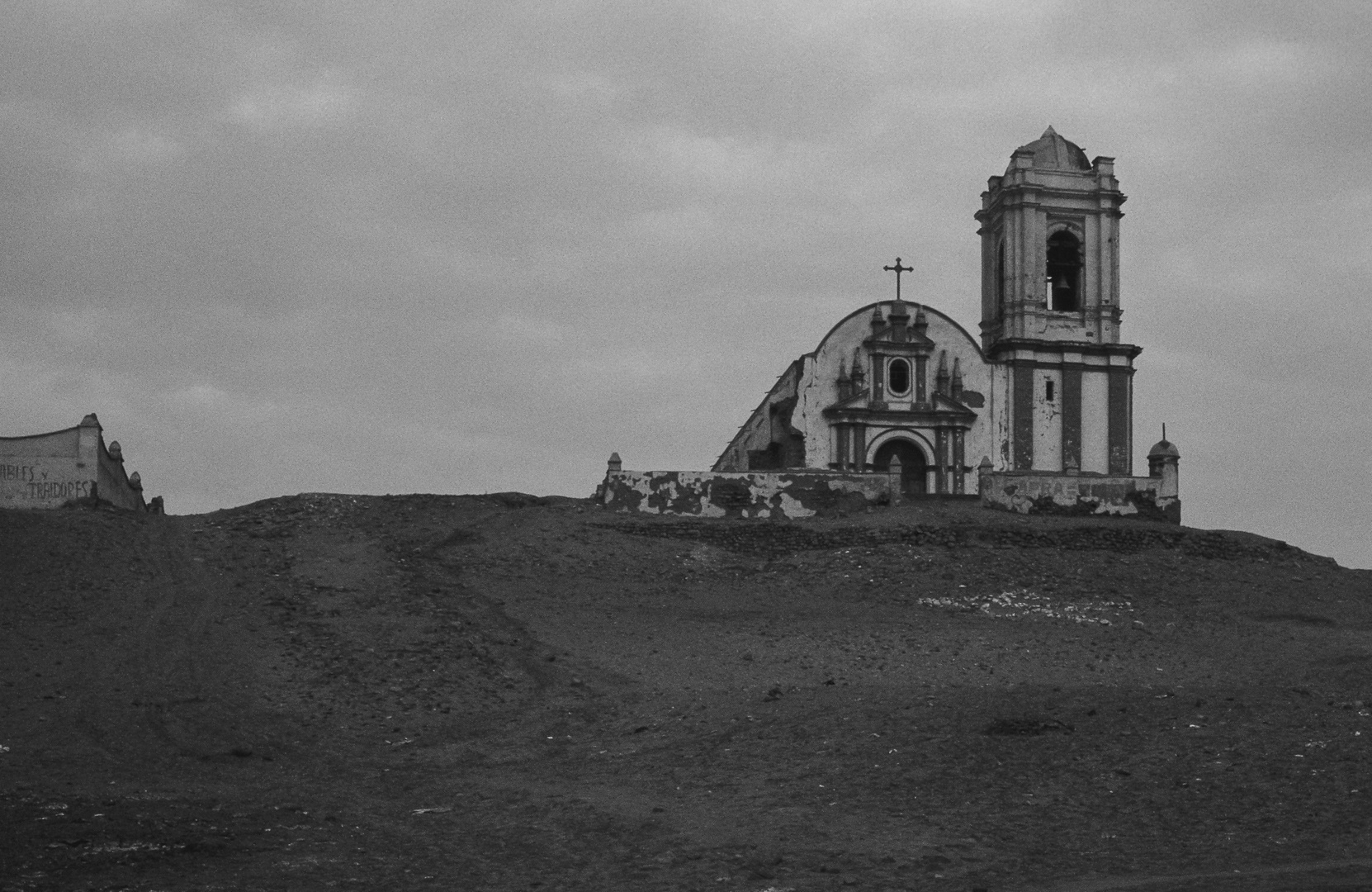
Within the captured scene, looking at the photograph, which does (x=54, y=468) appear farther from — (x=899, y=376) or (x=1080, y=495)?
(x=1080, y=495)

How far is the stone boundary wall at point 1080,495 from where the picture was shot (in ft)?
127

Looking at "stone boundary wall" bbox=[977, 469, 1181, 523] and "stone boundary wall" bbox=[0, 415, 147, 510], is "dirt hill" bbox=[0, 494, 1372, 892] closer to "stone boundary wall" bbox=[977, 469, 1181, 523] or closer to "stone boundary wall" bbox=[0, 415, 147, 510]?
"stone boundary wall" bbox=[0, 415, 147, 510]

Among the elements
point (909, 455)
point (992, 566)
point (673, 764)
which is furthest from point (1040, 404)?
point (673, 764)

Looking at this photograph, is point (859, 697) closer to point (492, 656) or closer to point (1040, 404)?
point (492, 656)

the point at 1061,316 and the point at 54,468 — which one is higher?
the point at 1061,316

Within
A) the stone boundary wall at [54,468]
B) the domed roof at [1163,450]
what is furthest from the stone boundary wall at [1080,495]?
the stone boundary wall at [54,468]

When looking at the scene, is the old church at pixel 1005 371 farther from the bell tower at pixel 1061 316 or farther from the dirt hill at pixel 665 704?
the dirt hill at pixel 665 704

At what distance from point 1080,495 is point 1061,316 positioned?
7.95 m

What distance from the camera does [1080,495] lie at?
128 feet

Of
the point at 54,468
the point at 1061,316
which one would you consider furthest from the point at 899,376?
the point at 54,468

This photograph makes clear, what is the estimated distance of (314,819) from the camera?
1548cm

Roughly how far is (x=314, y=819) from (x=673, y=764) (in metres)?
3.94

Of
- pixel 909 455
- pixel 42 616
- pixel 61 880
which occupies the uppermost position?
pixel 909 455

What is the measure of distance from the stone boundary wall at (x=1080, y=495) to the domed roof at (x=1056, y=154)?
34.2ft
